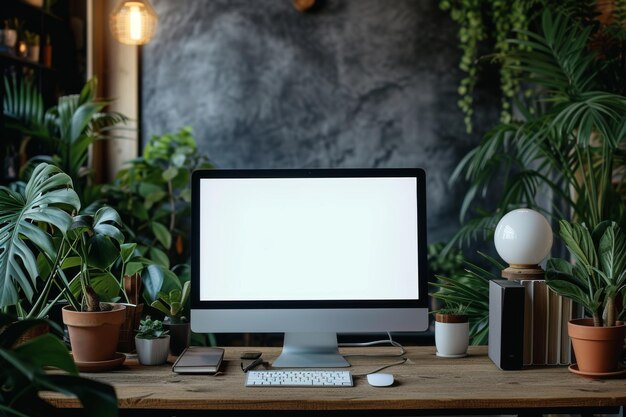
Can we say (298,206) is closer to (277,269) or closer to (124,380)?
(277,269)

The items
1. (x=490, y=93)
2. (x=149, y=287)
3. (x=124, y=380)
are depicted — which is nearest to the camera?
(x=124, y=380)

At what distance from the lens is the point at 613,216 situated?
2.87m

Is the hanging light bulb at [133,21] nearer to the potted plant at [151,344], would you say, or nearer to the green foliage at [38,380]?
the potted plant at [151,344]

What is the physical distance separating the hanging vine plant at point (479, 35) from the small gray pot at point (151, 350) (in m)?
2.93

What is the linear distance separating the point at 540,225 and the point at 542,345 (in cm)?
31

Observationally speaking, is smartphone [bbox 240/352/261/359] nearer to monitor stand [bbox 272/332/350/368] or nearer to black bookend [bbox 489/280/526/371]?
monitor stand [bbox 272/332/350/368]

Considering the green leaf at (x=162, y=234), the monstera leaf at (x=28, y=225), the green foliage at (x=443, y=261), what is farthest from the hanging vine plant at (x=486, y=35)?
the monstera leaf at (x=28, y=225)

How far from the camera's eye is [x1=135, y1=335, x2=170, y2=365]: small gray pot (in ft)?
5.80

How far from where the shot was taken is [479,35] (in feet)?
13.5

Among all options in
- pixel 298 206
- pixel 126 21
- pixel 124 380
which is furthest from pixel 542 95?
pixel 124 380

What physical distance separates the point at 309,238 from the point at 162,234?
2195 mm

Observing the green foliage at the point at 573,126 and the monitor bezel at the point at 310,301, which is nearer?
the monitor bezel at the point at 310,301

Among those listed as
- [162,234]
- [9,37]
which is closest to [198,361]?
[162,234]

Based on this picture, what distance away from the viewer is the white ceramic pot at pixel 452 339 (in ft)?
6.11
